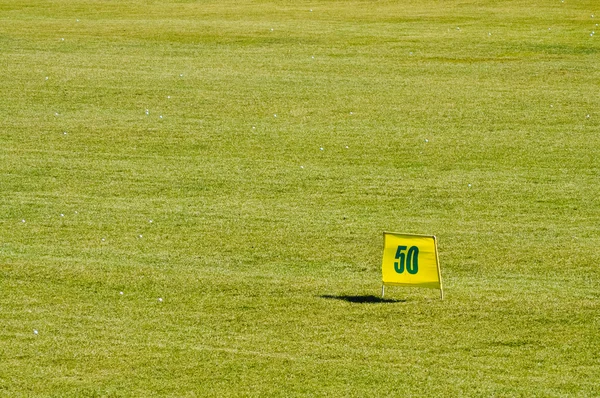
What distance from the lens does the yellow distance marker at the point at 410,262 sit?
10930 mm

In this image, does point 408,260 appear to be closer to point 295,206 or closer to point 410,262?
point 410,262

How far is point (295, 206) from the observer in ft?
50.8

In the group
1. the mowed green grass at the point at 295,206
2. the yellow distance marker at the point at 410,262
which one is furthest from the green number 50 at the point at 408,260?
the mowed green grass at the point at 295,206

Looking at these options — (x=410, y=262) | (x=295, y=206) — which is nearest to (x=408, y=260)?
(x=410, y=262)

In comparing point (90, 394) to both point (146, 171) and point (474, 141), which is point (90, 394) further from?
point (474, 141)

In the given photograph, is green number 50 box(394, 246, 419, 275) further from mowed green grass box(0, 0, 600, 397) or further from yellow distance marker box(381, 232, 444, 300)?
mowed green grass box(0, 0, 600, 397)

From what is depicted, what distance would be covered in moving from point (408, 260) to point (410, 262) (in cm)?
3

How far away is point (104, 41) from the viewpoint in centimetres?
2878

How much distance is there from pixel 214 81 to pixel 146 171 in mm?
7045

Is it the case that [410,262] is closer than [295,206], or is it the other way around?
[410,262]

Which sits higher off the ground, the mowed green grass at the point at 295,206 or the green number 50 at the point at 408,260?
the green number 50 at the point at 408,260

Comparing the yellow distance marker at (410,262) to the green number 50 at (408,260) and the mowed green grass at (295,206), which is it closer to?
the green number 50 at (408,260)

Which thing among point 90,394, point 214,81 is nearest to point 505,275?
point 90,394

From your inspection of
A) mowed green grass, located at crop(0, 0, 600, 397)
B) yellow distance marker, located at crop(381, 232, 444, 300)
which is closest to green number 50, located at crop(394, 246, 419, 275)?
yellow distance marker, located at crop(381, 232, 444, 300)
